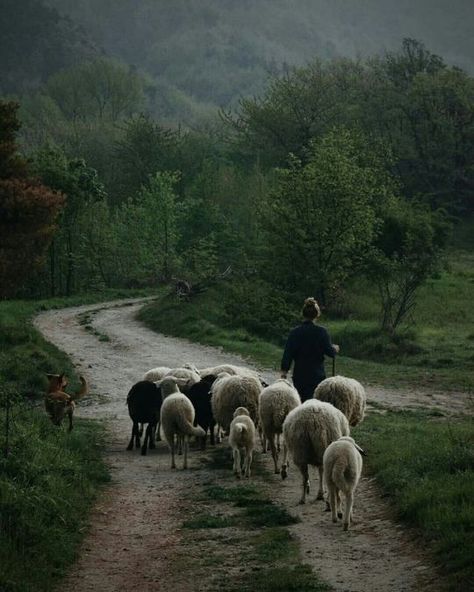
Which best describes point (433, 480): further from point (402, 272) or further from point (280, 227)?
point (280, 227)

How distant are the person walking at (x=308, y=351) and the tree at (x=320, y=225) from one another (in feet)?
80.3

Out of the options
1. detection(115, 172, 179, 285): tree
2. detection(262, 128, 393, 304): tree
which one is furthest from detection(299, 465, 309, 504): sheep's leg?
detection(115, 172, 179, 285): tree

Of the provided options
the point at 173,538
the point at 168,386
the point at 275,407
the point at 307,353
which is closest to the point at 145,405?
the point at 168,386

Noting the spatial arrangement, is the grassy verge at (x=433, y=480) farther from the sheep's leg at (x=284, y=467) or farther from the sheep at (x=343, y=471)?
the sheep's leg at (x=284, y=467)

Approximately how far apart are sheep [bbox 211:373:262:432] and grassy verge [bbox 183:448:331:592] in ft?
6.44

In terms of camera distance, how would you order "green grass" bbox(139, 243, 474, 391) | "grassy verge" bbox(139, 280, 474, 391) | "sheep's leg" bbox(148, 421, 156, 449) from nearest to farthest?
1. "sheep's leg" bbox(148, 421, 156, 449)
2. "grassy verge" bbox(139, 280, 474, 391)
3. "green grass" bbox(139, 243, 474, 391)

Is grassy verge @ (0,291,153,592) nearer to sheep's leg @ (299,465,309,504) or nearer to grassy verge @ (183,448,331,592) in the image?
grassy verge @ (183,448,331,592)

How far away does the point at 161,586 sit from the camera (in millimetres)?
9836

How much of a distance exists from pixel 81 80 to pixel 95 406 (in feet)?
457

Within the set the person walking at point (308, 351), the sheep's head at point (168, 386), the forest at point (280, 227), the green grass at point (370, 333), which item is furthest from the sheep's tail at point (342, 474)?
the green grass at point (370, 333)

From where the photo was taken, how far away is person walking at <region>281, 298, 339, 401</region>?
1545cm

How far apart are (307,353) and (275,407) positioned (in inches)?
46.3

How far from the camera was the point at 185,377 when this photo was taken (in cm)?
1912

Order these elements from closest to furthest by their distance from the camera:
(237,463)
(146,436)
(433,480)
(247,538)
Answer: (247,538) → (433,480) → (237,463) → (146,436)
